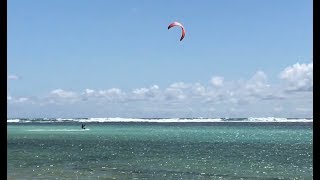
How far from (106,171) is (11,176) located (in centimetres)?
551
